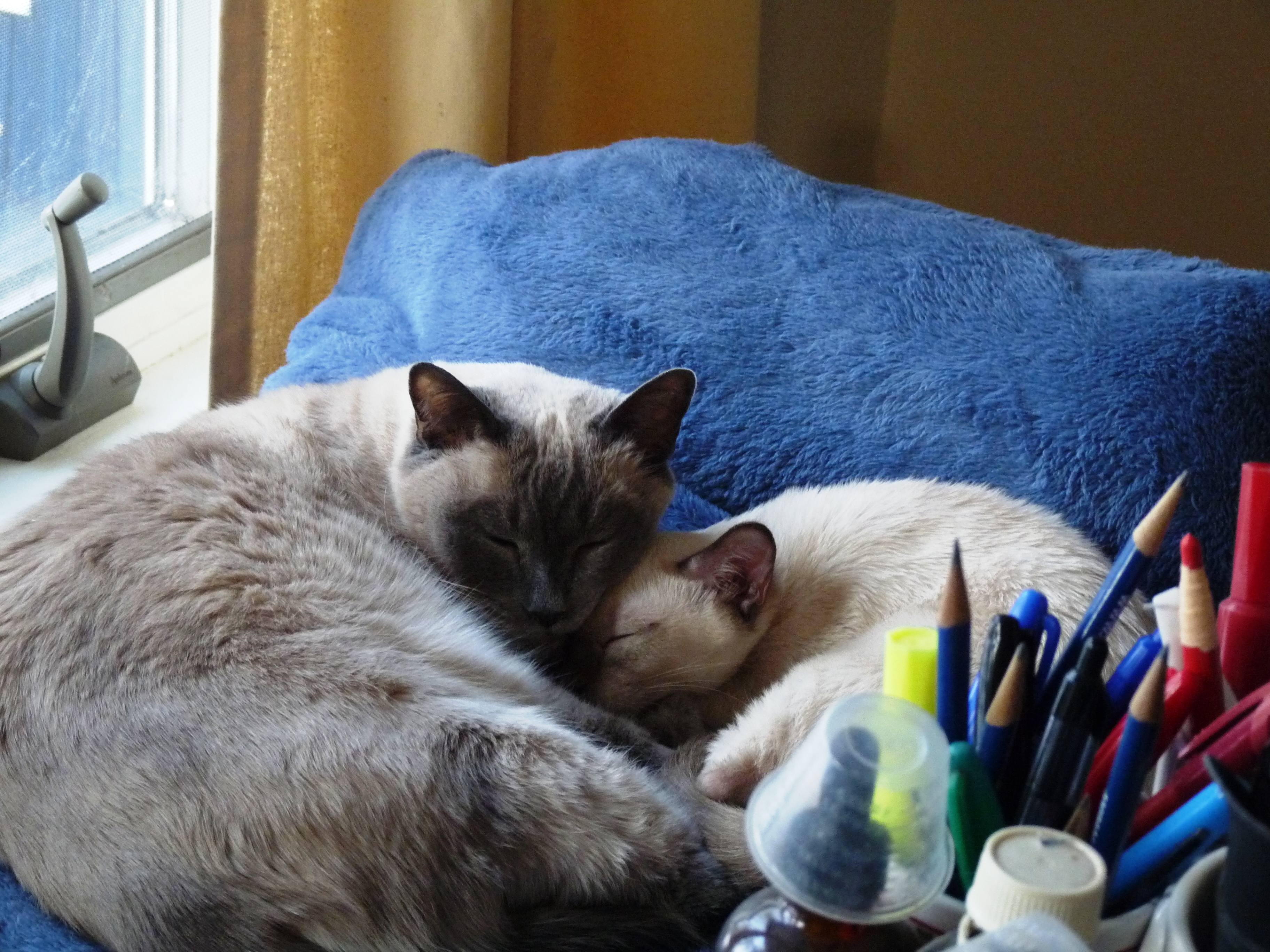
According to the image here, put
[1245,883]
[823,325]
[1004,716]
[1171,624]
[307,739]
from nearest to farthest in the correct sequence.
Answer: [1245,883]
[1004,716]
[1171,624]
[307,739]
[823,325]

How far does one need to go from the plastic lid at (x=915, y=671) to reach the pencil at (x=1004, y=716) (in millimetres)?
35

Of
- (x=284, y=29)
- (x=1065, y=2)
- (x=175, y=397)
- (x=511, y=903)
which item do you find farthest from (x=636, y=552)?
(x=1065, y=2)

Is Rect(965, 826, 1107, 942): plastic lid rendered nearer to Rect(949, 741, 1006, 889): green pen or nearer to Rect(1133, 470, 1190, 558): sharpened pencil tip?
Rect(949, 741, 1006, 889): green pen

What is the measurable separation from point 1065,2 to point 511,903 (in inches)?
81.2

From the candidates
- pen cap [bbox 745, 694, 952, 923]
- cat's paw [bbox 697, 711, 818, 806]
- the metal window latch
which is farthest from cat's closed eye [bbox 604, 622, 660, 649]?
the metal window latch

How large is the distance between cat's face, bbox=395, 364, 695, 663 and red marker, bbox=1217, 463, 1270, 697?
0.66 meters

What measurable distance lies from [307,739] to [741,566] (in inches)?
19.9

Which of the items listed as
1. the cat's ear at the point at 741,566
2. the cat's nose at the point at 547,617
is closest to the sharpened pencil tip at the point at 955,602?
the cat's ear at the point at 741,566

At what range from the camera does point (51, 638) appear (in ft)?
3.22

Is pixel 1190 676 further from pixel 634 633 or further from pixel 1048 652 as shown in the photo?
pixel 634 633

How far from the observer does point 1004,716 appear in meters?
0.61

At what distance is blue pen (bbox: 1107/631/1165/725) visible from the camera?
2.14ft

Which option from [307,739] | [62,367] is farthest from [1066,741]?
[62,367]

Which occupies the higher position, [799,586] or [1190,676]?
[1190,676]
